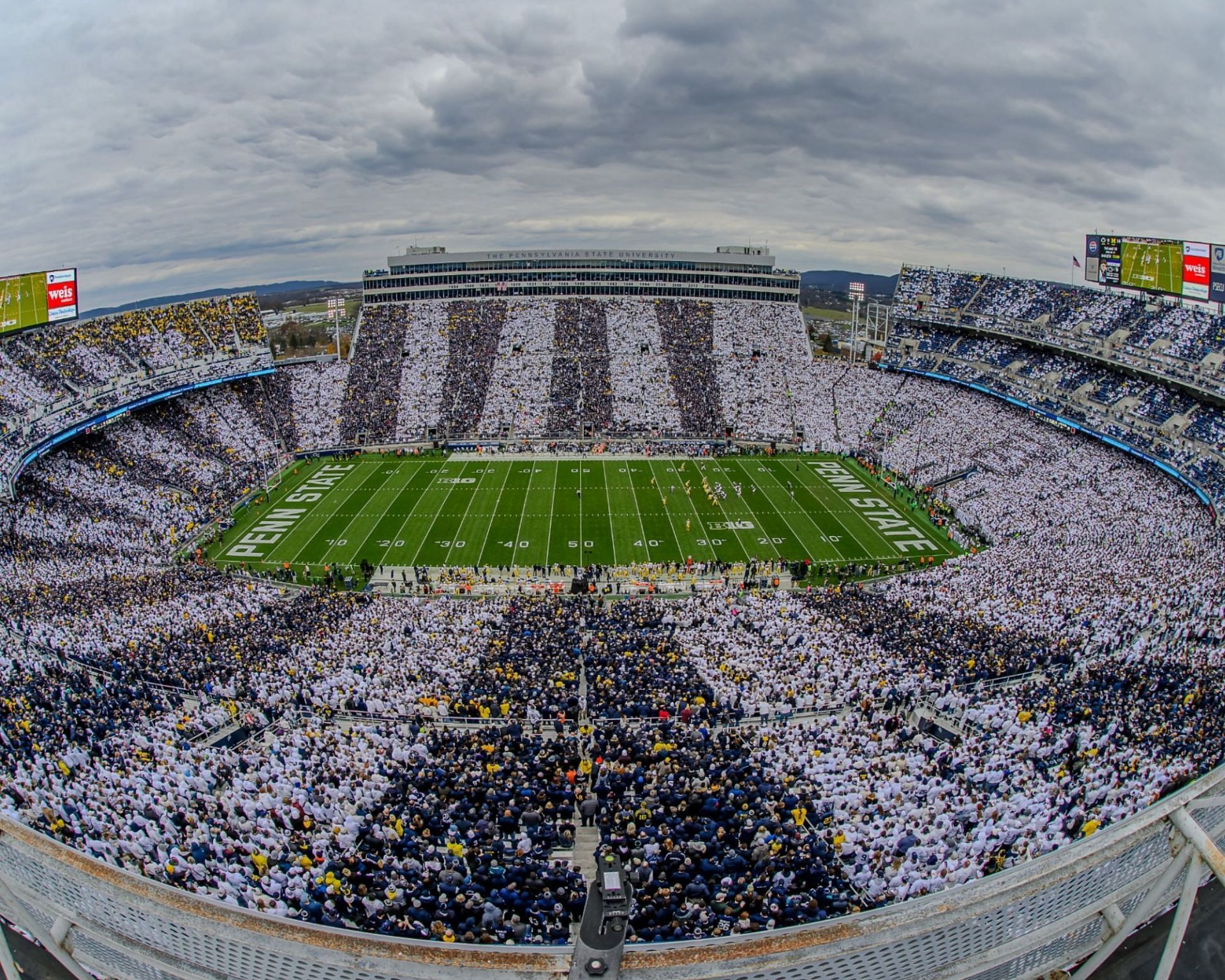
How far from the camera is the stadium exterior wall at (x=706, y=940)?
6.15 meters

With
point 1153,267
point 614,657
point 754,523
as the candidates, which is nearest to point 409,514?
point 754,523

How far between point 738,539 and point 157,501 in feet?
92.4

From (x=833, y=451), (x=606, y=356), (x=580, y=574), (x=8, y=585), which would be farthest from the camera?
(x=606, y=356)

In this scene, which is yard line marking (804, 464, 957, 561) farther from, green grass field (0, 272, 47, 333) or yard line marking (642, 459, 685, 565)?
green grass field (0, 272, 47, 333)

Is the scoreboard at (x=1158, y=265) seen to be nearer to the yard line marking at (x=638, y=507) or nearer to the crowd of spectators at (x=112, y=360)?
the yard line marking at (x=638, y=507)

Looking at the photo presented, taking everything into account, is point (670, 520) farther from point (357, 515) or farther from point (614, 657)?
point (614, 657)

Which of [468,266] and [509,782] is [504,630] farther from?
[468,266]

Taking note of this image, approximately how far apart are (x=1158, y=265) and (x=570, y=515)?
35687mm

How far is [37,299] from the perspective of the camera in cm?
4553

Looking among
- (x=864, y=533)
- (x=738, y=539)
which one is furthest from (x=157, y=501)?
(x=864, y=533)

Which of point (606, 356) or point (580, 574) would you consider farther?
point (606, 356)

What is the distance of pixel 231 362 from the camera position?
54.3 m

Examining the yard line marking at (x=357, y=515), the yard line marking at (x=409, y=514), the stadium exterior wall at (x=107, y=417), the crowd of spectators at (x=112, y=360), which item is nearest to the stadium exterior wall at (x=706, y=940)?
the yard line marking at (x=357, y=515)

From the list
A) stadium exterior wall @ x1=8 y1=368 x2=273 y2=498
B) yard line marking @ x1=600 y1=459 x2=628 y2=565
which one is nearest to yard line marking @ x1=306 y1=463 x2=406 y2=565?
yard line marking @ x1=600 y1=459 x2=628 y2=565
